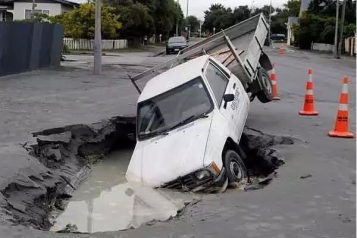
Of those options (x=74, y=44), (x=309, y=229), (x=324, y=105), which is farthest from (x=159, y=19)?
(x=309, y=229)

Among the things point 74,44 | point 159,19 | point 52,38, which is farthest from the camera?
point 159,19

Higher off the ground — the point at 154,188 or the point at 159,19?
the point at 159,19

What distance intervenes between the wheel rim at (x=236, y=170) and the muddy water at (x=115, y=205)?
83cm

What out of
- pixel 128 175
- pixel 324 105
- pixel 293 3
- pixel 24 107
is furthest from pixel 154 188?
pixel 293 3

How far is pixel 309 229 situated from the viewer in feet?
19.0

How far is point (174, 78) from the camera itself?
990 centimetres

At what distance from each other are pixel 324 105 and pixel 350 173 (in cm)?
780

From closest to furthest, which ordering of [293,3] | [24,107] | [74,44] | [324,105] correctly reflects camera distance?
[24,107]
[324,105]
[74,44]
[293,3]

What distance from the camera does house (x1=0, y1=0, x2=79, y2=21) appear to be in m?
62.1

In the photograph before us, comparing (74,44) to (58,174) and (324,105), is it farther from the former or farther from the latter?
(58,174)

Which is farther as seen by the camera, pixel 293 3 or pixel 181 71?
pixel 293 3

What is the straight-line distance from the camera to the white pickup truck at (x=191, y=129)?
7871 millimetres

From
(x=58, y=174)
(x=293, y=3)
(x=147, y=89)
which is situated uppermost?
(x=293, y=3)

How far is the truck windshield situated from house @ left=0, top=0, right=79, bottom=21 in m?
54.6
